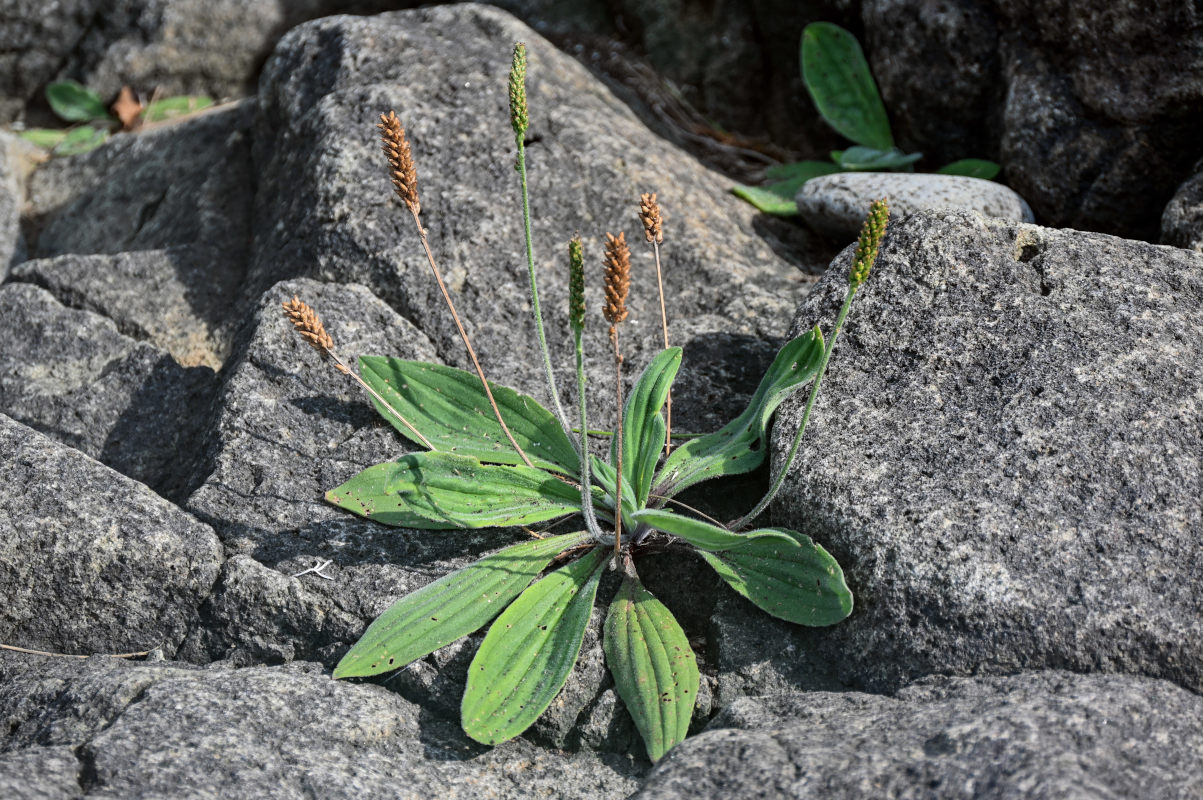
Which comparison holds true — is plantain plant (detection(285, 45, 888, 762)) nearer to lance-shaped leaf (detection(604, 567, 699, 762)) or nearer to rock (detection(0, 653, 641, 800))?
lance-shaped leaf (detection(604, 567, 699, 762))

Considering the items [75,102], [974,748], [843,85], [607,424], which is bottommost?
[974,748]

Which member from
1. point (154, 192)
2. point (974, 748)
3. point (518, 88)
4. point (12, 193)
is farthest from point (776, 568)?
point (12, 193)

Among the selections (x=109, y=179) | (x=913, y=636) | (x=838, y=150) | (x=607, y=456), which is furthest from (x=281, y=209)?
(x=913, y=636)

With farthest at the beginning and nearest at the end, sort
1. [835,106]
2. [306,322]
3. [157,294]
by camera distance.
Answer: [835,106] < [157,294] < [306,322]

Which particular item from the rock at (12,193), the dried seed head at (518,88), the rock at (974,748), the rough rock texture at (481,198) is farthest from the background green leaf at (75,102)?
the rock at (974,748)

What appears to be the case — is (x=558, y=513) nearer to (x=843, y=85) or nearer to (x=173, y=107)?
(x=843, y=85)

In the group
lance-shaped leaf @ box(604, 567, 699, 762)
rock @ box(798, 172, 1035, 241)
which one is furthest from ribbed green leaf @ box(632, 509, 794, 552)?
rock @ box(798, 172, 1035, 241)

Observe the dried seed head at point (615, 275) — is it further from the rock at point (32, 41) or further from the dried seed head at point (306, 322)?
the rock at point (32, 41)
